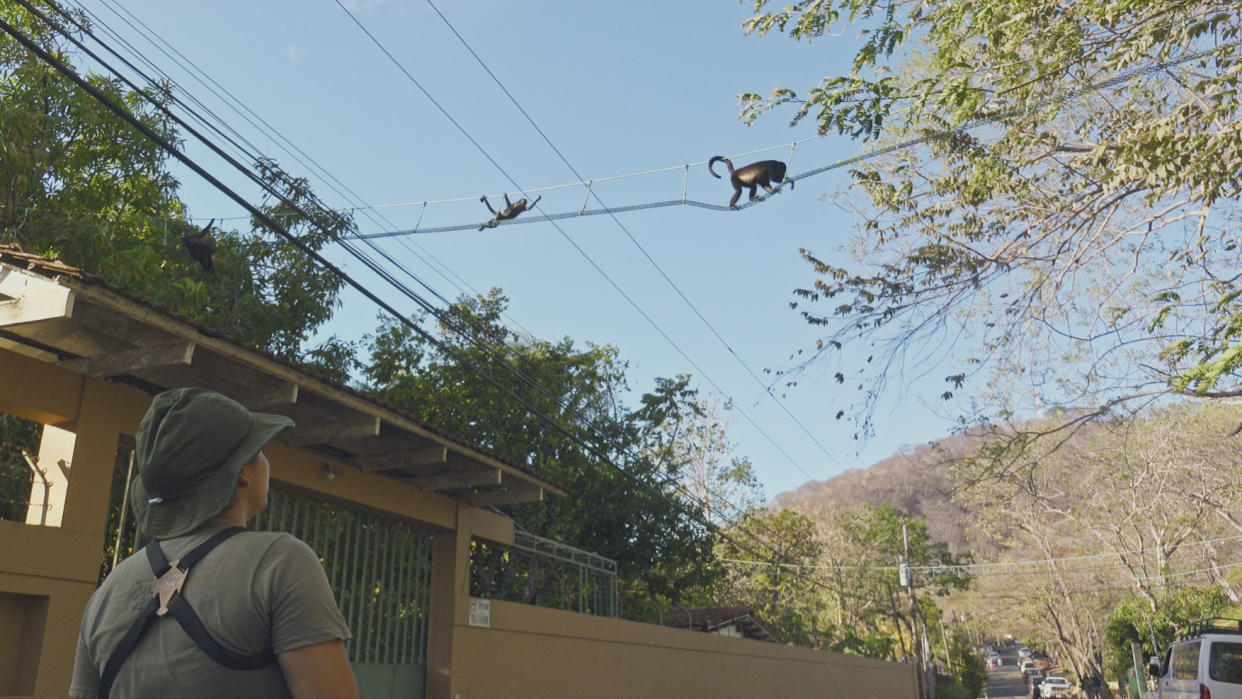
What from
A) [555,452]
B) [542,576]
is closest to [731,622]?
[555,452]

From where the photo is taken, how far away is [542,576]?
12344 millimetres

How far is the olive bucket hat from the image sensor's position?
181cm

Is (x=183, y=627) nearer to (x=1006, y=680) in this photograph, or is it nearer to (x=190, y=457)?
(x=190, y=457)

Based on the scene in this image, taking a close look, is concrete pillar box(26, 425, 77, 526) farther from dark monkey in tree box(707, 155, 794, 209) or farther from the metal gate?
dark monkey in tree box(707, 155, 794, 209)

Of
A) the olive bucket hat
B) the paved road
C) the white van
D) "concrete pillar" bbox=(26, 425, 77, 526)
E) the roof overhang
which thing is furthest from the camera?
the paved road

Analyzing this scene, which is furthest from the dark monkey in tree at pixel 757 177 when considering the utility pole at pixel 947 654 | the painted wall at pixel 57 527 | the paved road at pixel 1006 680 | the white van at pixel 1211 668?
the paved road at pixel 1006 680

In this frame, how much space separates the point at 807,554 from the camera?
117 ft

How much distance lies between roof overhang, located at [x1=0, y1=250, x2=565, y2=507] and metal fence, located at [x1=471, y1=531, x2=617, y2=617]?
118 inches

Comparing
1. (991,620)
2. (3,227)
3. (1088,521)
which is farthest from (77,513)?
(991,620)

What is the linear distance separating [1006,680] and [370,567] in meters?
80.9

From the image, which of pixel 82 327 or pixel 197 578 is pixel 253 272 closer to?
pixel 82 327

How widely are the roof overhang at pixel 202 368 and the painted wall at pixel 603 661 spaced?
5.92 feet

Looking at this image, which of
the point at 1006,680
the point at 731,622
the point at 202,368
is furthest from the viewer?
the point at 1006,680

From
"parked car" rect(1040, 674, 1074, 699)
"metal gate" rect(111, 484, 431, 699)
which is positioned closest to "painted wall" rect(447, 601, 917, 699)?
"metal gate" rect(111, 484, 431, 699)
